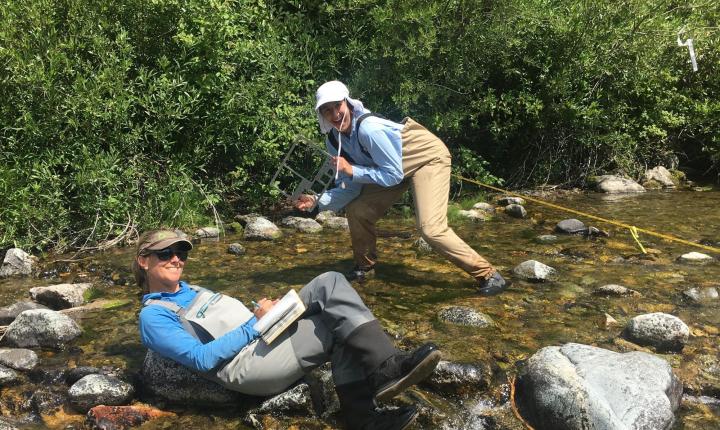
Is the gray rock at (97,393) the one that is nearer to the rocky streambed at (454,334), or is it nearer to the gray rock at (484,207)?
the rocky streambed at (454,334)

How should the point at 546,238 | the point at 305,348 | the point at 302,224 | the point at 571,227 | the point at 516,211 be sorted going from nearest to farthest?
the point at 305,348 < the point at 546,238 < the point at 571,227 < the point at 302,224 < the point at 516,211

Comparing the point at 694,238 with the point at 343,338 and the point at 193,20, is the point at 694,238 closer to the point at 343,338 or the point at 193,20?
the point at 343,338

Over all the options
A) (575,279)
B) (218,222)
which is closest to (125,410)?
(575,279)

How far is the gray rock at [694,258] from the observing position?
703 cm

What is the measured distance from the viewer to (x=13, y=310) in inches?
229

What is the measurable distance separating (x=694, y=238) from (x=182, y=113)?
7132mm

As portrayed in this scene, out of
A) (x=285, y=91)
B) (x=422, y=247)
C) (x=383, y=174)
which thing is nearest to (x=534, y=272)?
(x=422, y=247)

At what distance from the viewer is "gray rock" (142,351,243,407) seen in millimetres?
4207

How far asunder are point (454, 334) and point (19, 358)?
3.33m

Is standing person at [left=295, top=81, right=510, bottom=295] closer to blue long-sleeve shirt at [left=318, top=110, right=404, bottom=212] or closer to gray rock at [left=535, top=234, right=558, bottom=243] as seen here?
blue long-sleeve shirt at [left=318, top=110, right=404, bottom=212]

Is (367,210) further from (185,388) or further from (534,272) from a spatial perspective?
(185,388)

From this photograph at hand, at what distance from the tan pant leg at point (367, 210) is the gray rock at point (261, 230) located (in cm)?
232

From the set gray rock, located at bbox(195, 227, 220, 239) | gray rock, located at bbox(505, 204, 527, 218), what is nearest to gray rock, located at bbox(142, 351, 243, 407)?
gray rock, located at bbox(195, 227, 220, 239)

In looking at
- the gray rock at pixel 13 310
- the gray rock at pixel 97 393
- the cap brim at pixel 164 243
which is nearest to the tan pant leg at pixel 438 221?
the cap brim at pixel 164 243
